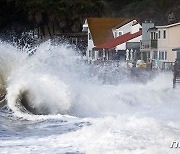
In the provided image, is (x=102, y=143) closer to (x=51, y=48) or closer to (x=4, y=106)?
(x=4, y=106)

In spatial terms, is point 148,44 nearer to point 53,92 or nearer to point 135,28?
point 135,28

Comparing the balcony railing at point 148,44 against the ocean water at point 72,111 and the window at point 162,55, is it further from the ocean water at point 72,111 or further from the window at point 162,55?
the ocean water at point 72,111

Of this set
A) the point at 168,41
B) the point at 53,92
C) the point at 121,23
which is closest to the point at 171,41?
the point at 168,41

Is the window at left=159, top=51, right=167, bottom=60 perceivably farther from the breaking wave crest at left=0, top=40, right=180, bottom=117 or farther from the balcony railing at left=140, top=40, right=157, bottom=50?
the breaking wave crest at left=0, top=40, right=180, bottom=117

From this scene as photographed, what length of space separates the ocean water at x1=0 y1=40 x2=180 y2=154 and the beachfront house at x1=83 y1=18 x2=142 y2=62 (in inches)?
955

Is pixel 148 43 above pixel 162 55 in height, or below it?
above

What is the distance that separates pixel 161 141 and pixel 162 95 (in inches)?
547

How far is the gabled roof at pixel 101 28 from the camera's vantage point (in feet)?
217

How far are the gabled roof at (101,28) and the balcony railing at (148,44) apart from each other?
14.1 metres

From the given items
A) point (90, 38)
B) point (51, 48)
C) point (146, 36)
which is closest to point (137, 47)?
point (146, 36)

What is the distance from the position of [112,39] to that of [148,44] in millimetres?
14127

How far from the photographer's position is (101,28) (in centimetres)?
6756

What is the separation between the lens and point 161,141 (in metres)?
10.8

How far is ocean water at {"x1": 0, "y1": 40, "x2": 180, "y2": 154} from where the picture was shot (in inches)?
434
